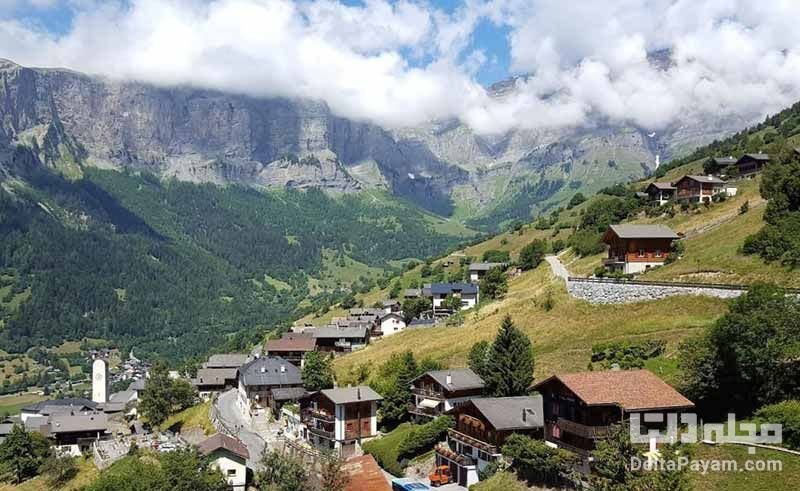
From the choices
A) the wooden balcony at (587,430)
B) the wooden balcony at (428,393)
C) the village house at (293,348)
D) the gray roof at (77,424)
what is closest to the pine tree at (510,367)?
the wooden balcony at (428,393)

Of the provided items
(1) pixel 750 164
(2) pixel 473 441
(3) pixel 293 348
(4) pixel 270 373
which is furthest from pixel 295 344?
(1) pixel 750 164

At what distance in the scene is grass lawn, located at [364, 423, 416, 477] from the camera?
60.3 m

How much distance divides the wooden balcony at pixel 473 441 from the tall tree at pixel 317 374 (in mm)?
34596

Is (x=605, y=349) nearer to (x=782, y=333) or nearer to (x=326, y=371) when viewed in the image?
(x=782, y=333)

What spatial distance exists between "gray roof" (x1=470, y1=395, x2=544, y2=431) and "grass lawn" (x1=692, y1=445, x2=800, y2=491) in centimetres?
1478

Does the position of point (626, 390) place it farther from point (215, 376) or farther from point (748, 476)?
point (215, 376)

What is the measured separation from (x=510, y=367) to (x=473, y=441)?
856 centimetres

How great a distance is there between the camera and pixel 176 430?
3935 inches

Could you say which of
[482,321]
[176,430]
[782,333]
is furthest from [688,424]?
[176,430]

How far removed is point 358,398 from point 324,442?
6400 millimetres

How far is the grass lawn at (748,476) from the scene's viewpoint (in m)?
34.7

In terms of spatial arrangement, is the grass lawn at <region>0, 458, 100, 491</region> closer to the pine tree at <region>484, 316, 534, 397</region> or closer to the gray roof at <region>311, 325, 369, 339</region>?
the gray roof at <region>311, 325, 369, 339</region>

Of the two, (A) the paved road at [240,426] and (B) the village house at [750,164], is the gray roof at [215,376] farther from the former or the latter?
(B) the village house at [750,164]

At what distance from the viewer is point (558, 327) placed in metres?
75.4
